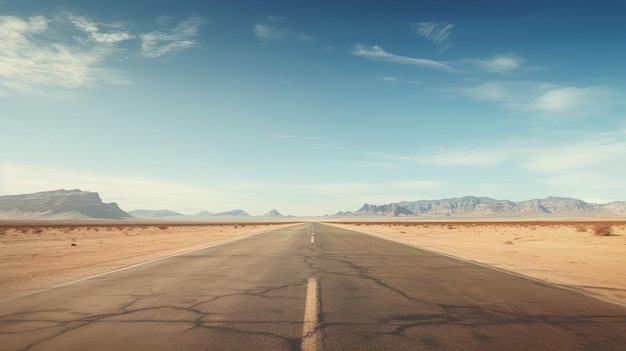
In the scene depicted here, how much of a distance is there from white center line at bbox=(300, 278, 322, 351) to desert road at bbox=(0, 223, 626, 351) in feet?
0.05

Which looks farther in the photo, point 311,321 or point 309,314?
point 309,314

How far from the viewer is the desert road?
3.97 meters

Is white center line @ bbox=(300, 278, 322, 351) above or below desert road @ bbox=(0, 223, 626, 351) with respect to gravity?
above

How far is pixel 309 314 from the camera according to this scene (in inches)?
198

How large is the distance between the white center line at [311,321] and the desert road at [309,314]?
15 millimetres

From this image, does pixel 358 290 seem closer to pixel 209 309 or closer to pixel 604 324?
pixel 209 309

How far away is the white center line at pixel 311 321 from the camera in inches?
148

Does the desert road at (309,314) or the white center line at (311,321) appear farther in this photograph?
the desert road at (309,314)

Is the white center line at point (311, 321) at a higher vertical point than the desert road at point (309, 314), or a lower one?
higher

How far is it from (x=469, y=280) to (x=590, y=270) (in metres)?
4.69

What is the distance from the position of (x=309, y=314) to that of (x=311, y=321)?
0.36 meters

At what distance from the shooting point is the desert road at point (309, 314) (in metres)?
3.97

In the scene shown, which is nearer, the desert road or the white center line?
the white center line

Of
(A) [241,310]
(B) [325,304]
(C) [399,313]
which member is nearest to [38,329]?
(A) [241,310]
